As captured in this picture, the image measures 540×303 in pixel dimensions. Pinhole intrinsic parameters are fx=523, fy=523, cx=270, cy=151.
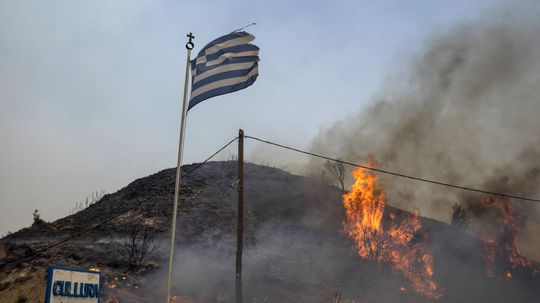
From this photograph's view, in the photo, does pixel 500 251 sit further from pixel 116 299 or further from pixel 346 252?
pixel 116 299

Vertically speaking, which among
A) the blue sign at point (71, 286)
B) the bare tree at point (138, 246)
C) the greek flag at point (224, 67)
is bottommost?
the blue sign at point (71, 286)

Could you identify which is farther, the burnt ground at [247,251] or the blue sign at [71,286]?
the burnt ground at [247,251]

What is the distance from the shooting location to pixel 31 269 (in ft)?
95.9

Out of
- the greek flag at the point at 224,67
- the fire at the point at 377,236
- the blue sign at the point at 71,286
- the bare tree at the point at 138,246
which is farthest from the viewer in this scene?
the fire at the point at 377,236

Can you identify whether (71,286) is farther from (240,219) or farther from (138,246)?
(138,246)

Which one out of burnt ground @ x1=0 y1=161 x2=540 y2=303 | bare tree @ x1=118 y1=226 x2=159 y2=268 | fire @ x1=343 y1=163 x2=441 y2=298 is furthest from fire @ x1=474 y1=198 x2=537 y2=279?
bare tree @ x1=118 y1=226 x2=159 y2=268

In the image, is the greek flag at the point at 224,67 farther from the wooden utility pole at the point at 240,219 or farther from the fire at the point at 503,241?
the fire at the point at 503,241

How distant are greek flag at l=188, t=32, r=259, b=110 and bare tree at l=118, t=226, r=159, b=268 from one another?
1849 cm

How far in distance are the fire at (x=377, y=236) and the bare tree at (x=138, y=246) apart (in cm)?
1525

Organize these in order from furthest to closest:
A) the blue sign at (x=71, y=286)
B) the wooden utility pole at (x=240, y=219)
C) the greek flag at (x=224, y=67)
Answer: the wooden utility pole at (x=240, y=219)
the greek flag at (x=224, y=67)
the blue sign at (x=71, y=286)

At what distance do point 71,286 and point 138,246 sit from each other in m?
19.4

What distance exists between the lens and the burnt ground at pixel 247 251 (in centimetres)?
3016

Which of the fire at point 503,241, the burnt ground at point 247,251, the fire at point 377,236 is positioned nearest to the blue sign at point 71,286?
the burnt ground at point 247,251

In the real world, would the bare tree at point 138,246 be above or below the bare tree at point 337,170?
below
